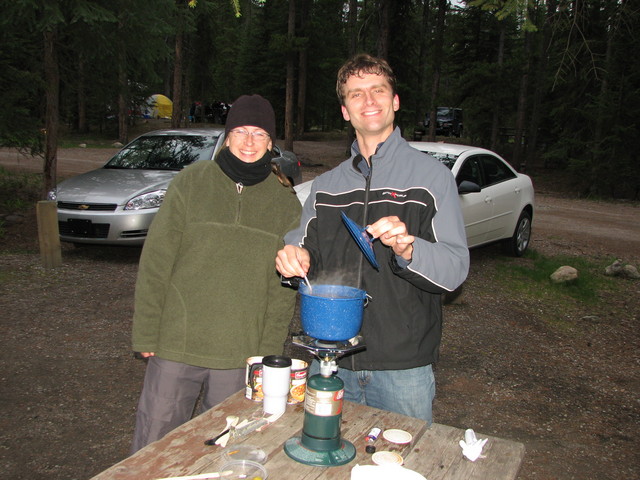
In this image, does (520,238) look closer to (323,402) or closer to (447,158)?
(447,158)

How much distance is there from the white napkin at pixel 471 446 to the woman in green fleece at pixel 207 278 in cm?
108

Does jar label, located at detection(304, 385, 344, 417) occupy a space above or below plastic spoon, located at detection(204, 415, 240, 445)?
above

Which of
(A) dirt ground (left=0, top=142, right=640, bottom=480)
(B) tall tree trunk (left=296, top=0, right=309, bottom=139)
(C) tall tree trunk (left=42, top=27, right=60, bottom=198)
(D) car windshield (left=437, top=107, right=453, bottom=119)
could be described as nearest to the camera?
(A) dirt ground (left=0, top=142, right=640, bottom=480)

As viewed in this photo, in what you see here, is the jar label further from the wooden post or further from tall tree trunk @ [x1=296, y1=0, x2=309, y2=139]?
tall tree trunk @ [x1=296, y1=0, x2=309, y2=139]

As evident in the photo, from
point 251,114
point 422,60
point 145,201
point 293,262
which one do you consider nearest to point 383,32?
point 145,201

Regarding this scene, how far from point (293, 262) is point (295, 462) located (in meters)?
0.72

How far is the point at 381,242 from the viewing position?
6.98 feet

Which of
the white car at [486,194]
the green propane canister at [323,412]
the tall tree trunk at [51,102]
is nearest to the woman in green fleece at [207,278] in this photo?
the green propane canister at [323,412]

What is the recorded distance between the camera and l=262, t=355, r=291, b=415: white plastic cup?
83.6 inches

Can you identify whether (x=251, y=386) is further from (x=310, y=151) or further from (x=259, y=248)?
(x=310, y=151)

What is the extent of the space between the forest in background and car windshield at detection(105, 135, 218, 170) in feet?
3.52

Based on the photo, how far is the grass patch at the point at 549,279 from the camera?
25.1 feet

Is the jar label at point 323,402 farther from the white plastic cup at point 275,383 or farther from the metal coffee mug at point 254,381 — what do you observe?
the metal coffee mug at point 254,381

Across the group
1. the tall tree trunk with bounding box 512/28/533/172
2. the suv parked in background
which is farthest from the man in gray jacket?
the suv parked in background
